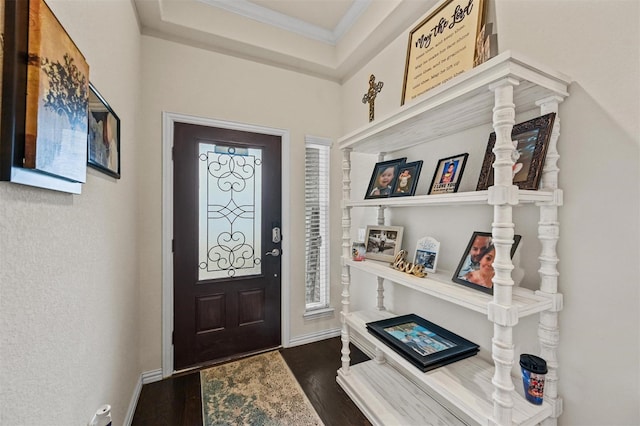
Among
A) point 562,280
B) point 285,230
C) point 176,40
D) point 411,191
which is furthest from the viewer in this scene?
point 285,230

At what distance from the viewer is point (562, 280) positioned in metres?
1.14

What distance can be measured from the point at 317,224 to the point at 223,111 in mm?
1415

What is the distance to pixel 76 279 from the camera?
3.14 ft

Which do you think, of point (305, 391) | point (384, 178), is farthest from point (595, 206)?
point (305, 391)

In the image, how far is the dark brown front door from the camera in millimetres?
2211

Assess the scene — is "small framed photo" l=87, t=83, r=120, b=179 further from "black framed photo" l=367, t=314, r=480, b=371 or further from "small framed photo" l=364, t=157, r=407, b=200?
"black framed photo" l=367, t=314, r=480, b=371

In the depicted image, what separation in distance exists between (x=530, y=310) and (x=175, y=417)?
2.13 meters

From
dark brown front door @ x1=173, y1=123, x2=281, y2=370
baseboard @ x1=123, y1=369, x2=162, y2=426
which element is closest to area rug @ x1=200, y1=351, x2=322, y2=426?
dark brown front door @ x1=173, y1=123, x2=281, y2=370

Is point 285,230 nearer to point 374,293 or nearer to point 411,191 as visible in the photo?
point 374,293

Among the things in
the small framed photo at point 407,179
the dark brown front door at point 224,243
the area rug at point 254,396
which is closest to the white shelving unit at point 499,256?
the small framed photo at point 407,179

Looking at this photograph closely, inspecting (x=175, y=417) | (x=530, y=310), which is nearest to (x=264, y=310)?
(x=175, y=417)

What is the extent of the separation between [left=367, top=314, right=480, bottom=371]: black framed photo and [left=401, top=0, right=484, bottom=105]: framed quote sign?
155 cm

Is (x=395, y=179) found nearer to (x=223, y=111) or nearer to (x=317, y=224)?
(x=317, y=224)

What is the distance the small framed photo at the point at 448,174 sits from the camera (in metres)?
1.44
